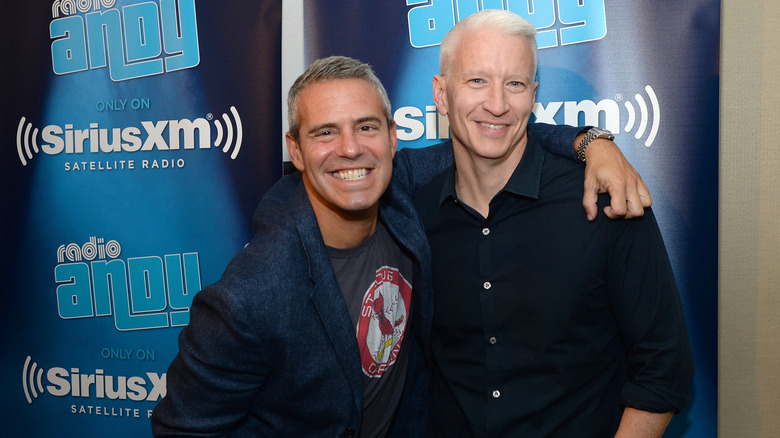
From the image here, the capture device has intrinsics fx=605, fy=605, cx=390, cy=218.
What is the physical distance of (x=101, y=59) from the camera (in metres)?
3.06

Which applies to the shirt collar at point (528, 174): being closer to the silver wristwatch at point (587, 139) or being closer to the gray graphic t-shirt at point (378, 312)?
the silver wristwatch at point (587, 139)

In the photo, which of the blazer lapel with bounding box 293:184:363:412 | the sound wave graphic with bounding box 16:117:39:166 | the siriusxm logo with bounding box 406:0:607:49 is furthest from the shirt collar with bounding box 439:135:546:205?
the sound wave graphic with bounding box 16:117:39:166

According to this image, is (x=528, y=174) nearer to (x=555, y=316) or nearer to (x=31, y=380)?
(x=555, y=316)

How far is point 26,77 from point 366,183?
2390 millimetres

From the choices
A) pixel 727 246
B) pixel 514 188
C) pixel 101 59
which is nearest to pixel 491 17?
pixel 514 188

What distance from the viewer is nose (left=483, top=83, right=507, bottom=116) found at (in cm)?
168

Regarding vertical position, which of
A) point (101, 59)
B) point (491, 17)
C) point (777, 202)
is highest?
point (101, 59)

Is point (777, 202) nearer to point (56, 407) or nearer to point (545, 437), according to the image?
point (545, 437)

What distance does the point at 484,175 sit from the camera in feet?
5.92

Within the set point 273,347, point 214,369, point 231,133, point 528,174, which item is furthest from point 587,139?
point 231,133

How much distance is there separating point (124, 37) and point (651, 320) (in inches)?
108

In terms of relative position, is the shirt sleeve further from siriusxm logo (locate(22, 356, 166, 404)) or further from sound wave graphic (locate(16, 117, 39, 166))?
sound wave graphic (locate(16, 117, 39, 166))

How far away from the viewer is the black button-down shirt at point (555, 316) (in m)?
1.55

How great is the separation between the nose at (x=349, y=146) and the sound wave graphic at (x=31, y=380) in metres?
2.49
